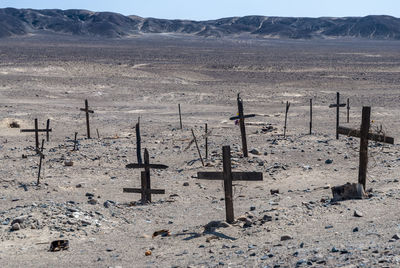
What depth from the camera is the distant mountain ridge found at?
144m

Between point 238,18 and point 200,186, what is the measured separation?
176 meters

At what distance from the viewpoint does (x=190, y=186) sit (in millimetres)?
15391

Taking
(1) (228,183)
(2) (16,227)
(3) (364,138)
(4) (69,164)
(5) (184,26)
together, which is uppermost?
(5) (184,26)

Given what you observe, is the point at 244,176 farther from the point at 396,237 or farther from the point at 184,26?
the point at 184,26

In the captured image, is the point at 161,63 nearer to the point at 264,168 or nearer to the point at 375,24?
the point at 264,168

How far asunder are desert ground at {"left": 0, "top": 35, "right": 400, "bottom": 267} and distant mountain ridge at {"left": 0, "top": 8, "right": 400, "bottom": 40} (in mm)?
105618

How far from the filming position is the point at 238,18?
7347 inches

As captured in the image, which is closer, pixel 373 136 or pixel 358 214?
pixel 358 214

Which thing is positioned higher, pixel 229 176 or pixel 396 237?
pixel 229 176

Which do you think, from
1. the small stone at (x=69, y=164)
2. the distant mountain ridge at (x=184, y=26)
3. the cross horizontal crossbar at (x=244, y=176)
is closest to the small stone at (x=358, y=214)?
the cross horizontal crossbar at (x=244, y=176)

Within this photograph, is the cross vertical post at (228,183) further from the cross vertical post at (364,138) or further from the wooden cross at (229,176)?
the cross vertical post at (364,138)

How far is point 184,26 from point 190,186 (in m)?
157

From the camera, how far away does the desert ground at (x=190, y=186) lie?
28.1 ft

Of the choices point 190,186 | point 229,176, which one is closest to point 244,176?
point 229,176
